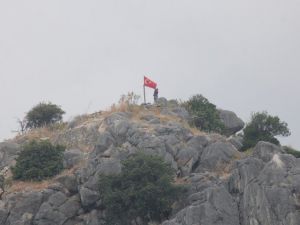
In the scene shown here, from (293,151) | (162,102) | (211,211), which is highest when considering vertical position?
(162,102)

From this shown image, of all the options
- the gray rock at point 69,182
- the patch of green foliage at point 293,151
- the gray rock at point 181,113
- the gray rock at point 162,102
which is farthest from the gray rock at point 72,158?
the patch of green foliage at point 293,151

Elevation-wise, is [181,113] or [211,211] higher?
[181,113]

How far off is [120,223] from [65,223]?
542 cm

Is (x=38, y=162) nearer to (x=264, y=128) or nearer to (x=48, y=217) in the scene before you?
(x=48, y=217)

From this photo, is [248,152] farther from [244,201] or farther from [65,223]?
[65,223]

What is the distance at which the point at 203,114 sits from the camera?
73750mm

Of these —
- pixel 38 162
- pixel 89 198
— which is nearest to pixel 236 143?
pixel 89 198

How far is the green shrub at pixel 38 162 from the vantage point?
2424 inches

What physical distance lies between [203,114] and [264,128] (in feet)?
26.8

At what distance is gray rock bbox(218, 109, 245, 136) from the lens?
261 ft

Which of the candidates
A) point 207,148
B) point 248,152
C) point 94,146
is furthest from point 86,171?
point 248,152

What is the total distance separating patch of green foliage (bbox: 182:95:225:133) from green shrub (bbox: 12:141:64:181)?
56.0 ft

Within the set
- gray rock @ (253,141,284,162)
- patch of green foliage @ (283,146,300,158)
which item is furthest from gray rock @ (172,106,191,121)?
gray rock @ (253,141,284,162)

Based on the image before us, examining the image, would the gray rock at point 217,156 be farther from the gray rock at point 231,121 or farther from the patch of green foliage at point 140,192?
the gray rock at point 231,121
